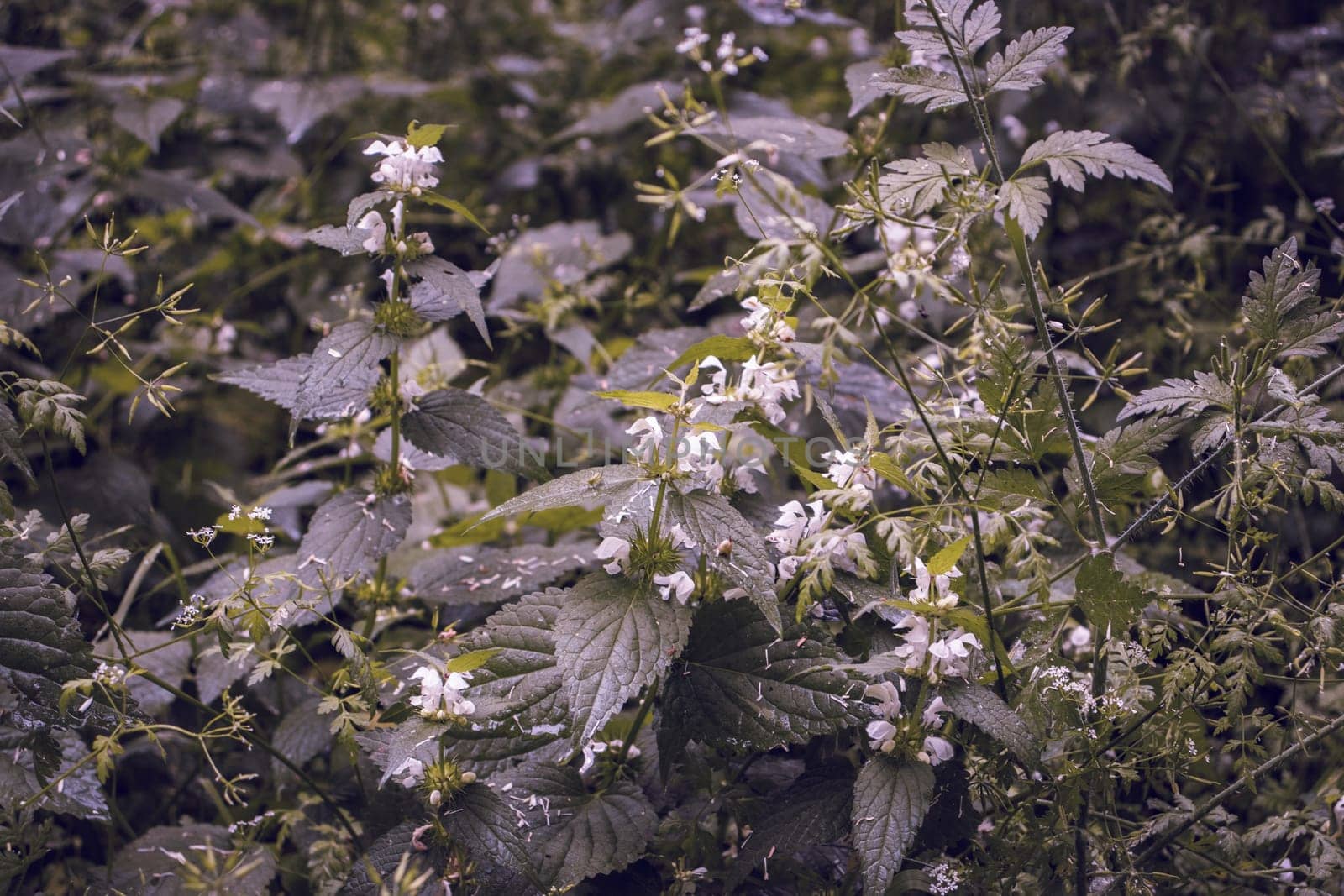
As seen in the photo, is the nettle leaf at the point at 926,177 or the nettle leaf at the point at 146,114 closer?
the nettle leaf at the point at 926,177

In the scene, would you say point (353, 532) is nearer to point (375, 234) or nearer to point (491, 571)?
point (491, 571)

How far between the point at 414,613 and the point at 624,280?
4.59 ft

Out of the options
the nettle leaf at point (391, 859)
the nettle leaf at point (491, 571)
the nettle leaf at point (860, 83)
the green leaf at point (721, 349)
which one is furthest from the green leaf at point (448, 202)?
the nettle leaf at point (391, 859)

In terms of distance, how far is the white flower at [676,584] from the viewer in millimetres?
1167

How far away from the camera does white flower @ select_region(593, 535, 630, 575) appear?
3.81ft

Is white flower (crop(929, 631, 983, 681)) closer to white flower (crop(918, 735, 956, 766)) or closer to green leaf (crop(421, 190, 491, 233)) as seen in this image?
white flower (crop(918, 735, 956, 766))

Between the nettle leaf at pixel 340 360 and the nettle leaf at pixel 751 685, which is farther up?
the nettle leaf at pixel 340 360

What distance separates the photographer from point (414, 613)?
1538mm

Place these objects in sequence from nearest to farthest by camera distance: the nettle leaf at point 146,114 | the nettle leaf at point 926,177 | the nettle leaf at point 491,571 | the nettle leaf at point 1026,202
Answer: the nettle leaf at point 1026,202
the nettle leaf at point 926,177
the nettle leaf at point 491,571
the nettle leaf at point 146,114

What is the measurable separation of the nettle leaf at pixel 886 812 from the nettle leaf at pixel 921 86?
0.79 meters

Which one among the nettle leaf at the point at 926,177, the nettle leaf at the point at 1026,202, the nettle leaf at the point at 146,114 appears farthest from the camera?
the nettle leaf at the point at 146,114

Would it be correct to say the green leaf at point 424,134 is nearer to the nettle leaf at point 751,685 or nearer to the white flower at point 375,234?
the white flower at point 375,234

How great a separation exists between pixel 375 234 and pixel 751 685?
80cm

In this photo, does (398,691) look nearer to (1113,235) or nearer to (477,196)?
(477,196)
